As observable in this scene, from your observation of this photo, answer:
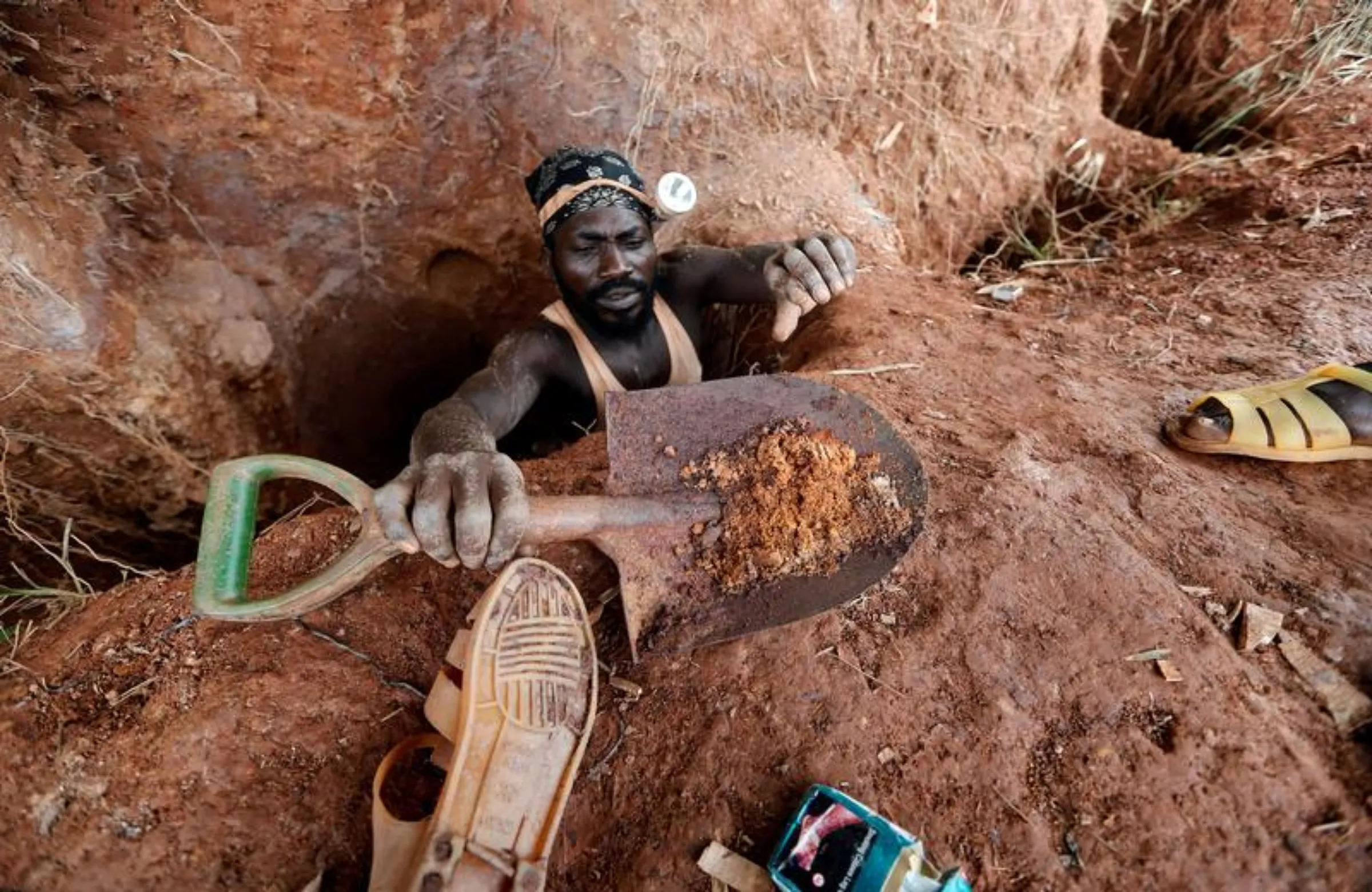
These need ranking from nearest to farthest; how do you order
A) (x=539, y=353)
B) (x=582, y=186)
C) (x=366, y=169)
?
1. (x=582, y=186)
2. (x=539, y=353)
3. (x=366, y=169)

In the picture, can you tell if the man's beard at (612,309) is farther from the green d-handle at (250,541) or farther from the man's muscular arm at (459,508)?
the green d-handle at (250,541)

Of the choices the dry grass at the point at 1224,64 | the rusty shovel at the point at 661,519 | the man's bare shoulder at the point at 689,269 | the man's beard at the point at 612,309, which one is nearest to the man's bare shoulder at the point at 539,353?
the man's beard at the point at 612,309

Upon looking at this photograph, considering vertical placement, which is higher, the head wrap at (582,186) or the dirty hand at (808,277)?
the head wrap at (582,186)

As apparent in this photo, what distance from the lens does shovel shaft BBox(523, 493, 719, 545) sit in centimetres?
155

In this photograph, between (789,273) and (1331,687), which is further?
(789,273)

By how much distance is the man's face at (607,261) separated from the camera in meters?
2.21


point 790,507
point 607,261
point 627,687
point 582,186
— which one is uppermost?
point 582,186

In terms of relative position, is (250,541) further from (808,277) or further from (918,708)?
(808,277)

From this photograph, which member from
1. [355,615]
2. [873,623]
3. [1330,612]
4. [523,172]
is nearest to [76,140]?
[523,172]

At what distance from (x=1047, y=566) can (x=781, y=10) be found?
2230 mm

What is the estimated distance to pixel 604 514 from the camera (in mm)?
1632

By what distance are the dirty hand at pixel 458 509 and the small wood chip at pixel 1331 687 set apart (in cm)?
153

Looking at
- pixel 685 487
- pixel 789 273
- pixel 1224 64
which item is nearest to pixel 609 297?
pixel 789 273

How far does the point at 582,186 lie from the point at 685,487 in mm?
1033
